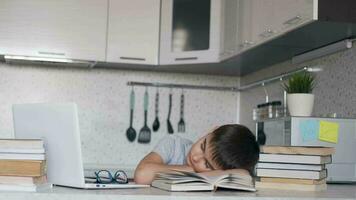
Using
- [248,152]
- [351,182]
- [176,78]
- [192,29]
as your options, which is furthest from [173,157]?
[176,78]

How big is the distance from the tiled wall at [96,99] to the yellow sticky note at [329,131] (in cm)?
Result: 159

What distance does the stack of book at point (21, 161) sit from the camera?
3.94 ft

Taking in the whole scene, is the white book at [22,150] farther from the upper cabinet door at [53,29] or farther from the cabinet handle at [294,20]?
the upper cabinet door at [53,29]

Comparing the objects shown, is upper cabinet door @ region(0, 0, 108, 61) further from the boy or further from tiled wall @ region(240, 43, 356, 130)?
the boy

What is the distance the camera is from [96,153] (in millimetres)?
3297

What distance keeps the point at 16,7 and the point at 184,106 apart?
1.21 metres

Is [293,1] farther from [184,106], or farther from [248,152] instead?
[184,106]

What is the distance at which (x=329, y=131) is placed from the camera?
190cm

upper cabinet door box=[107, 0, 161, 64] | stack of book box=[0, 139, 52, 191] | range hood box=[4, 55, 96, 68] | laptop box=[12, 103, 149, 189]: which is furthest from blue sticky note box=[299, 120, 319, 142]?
range hood box=[4, 55, 96, 68]

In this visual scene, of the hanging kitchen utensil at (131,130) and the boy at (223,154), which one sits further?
the hanging kitchen utensil at (131,130)

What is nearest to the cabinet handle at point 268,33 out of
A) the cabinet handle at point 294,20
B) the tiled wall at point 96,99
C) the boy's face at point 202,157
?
the cabinet handle at point 294,20

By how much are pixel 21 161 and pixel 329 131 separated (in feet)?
3.72

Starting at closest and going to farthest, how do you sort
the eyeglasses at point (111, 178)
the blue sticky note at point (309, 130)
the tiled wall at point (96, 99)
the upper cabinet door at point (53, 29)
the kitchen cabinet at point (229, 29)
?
1. the eyeglasses at point (111, 178)
2. the blue sticky note at point (309, 130)
3. the kitchen cabinet at point (229, 29)
4. the upper cabinet door at point (53, 29)
5. the tiled wall at point (96, 99)

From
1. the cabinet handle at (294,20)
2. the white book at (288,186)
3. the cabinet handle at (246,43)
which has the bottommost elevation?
the white book at (288,186)
